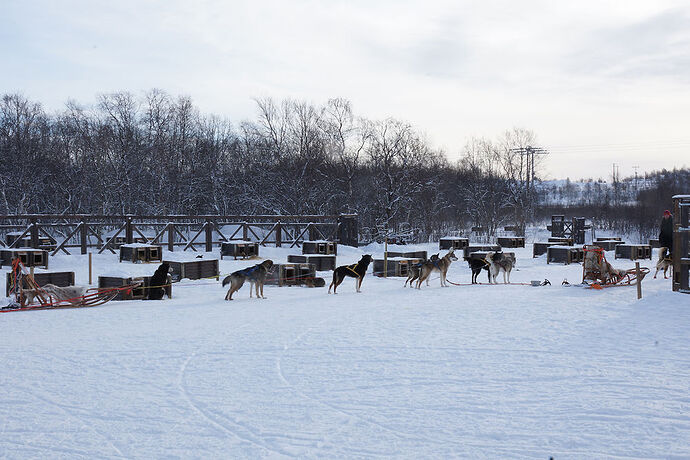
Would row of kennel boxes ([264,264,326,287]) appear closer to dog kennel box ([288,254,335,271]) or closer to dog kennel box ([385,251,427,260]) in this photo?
dog kennel box ([288,254,335,271])

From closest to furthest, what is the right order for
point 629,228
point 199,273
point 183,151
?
point 199,273, point 183,151, point 629,228

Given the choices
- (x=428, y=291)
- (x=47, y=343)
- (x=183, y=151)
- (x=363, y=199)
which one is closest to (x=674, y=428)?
(x=47, y=343)

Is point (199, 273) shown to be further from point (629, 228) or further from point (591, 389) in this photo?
point (629, 228)

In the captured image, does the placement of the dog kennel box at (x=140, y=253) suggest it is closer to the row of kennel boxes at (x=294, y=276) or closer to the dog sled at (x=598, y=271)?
the row of kennel boxes at (x=294, y=276)

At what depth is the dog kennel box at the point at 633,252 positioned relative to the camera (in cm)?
2130

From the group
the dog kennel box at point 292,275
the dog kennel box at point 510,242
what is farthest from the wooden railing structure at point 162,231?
the dog kennel box at point 510,242

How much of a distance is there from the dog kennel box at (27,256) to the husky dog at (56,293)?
4526mm

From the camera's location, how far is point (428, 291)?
40.1 ft

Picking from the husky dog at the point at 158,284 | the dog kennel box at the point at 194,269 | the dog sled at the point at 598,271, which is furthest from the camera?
the dog kennel box at the point at 194,269

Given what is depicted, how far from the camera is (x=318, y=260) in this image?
16984 mm

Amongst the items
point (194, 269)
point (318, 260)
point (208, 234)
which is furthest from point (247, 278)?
point (208, 234)

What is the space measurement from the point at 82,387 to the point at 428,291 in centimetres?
806

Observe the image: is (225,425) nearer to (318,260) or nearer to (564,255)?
(318,260)

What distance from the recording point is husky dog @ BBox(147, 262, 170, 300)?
11516 millimetres
